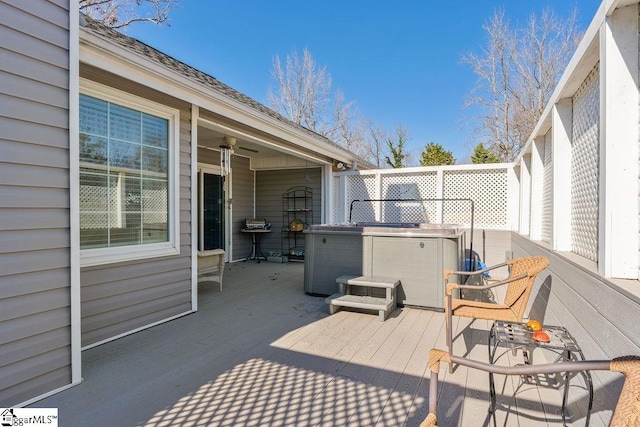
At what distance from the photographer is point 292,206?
26.6 feet

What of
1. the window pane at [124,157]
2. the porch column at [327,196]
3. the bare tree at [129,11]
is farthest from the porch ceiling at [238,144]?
the bare tree at [129,11]

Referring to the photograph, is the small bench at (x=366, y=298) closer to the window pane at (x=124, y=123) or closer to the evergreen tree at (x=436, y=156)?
the window pane at (x=124, y=123)

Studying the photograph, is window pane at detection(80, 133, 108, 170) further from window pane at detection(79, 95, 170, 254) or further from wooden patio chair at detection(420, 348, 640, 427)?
wooden patio chair at detection(420, 348, 640, 427)

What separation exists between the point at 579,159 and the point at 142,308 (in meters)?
3.97

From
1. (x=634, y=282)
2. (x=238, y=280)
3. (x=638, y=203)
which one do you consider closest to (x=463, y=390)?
(x=634, y=282)

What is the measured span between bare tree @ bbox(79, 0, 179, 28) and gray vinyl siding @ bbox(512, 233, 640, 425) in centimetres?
1148

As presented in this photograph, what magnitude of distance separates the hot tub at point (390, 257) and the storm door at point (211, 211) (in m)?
2.95

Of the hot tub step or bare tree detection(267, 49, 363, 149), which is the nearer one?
the hot tub step

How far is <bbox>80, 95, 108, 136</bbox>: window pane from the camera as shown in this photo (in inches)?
112

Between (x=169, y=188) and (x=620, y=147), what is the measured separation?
11.9 feet

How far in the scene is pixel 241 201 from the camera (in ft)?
26.0

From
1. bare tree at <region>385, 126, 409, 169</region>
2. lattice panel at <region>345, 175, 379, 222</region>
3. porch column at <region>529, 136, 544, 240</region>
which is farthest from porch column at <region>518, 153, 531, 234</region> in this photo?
bare tree at <region>385, 126, 409, 169</region>

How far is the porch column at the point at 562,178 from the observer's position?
8.90 ft

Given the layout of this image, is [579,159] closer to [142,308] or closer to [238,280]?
[142,308]
